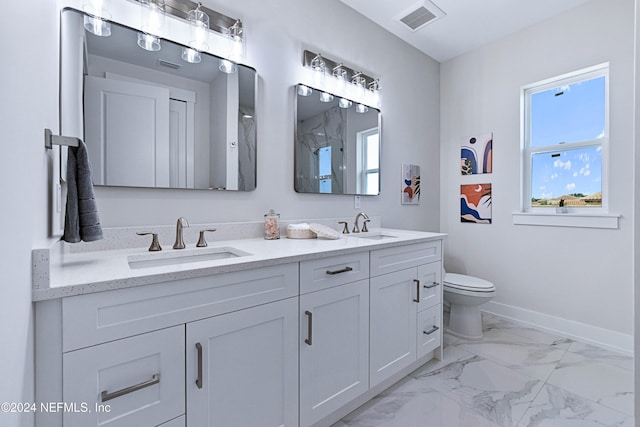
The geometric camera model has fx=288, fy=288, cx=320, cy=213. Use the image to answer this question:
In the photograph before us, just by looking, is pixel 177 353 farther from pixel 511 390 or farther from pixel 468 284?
pixel 468 284

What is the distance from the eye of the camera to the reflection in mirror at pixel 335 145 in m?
2.02

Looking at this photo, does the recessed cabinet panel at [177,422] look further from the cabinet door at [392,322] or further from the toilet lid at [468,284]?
the toilet lid at [468,284]

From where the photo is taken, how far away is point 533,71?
254cm

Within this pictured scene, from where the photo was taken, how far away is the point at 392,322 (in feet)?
5.49

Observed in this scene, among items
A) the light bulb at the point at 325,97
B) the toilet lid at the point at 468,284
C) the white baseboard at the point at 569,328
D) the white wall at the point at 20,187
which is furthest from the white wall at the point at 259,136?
the white baseboard at the point at 569,328

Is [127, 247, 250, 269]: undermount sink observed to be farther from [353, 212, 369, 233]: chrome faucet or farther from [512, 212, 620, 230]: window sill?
[512, 212, 620, 230]: window sill

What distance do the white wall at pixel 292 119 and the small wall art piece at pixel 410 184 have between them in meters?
0.07

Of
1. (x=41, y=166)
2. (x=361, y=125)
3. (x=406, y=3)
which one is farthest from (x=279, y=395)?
(x=406, y=3)

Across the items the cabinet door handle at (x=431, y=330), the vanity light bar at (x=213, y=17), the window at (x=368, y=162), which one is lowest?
the cabinet door handle at (x=431, y=330)

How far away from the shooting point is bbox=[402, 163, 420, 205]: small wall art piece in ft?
9.05

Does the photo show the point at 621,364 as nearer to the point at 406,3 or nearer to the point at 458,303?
the point at 458,303

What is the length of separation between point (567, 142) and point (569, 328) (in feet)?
5.06

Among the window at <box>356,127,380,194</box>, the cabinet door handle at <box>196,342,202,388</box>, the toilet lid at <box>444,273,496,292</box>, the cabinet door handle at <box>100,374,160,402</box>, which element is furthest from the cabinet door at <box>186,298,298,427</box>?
the toilet lid at <box>444,273,496,292</box>

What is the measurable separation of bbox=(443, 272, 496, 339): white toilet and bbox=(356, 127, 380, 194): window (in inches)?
39.8
